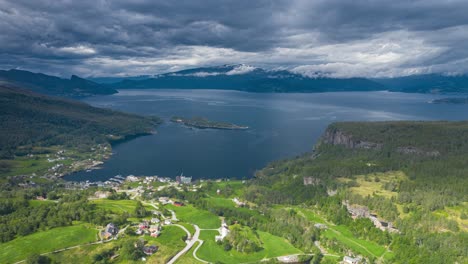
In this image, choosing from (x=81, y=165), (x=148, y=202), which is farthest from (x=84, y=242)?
(x=81, y=165)

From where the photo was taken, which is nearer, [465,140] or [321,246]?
[321,246]

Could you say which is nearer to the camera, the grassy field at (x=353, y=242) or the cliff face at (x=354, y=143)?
the grassy field at (x=353, y=242)

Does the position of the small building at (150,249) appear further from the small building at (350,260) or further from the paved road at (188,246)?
the small building at (350,260)

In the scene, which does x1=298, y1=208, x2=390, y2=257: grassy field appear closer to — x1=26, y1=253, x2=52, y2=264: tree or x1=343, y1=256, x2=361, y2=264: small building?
x1=343, y1=256, x2=361, y2=264: small building

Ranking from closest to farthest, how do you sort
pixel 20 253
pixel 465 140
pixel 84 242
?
pixel 20 253 → pixel 84 242 → pixel 465 140

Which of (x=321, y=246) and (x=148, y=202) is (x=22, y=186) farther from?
(x=321, y=246)

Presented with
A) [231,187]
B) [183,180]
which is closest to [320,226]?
[231,187]

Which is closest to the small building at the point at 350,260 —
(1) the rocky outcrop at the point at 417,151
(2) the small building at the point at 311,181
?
(2) the small building at the point at 311,181
